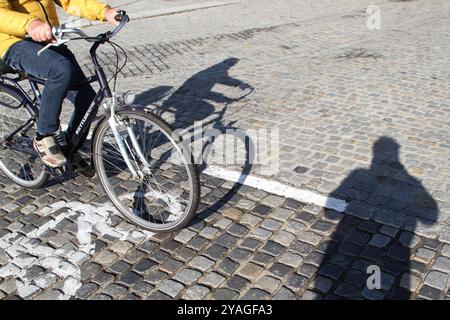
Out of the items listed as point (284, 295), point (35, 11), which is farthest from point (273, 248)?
point (35, 11)

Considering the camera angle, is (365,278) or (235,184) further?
(235,184)

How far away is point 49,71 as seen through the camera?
3.55m

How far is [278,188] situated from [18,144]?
2.51m

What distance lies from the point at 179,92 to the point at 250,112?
1.41 m

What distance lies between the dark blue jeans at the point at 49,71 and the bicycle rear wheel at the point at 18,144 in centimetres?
52

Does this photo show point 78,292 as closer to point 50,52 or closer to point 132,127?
point 132,127

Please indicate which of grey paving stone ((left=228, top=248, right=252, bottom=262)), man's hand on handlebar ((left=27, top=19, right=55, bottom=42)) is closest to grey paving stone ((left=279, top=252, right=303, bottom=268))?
grey paving stone ((left=228, top=248, right=252, bottom=262))

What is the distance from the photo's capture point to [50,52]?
3598 millimetres

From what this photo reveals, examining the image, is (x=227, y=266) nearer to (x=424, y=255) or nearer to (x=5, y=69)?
(x=424, y=255)

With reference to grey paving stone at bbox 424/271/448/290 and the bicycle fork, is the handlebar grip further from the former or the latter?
grey paving stone at bbox 424/271/448/290

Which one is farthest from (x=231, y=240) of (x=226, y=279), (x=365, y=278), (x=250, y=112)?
(x=250, y=112)

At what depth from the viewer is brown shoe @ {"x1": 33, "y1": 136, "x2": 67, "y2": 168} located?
12.8ft
